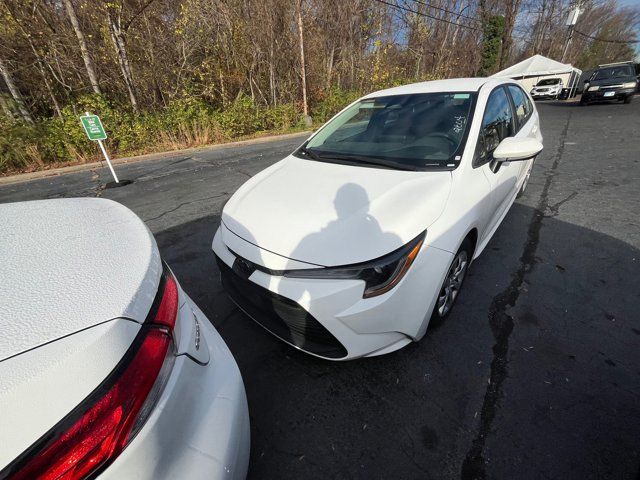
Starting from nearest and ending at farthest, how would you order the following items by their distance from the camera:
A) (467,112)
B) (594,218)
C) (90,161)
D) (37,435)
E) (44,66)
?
(37,435) < (467,112) < (594,218) < (90,161) < (44,66)

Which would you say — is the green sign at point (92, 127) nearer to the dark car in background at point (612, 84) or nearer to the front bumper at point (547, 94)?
the dark car in background at point (612, 84)

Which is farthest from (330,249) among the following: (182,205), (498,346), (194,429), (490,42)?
(490,42)

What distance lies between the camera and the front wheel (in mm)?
2020

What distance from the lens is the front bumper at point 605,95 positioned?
12.3 m

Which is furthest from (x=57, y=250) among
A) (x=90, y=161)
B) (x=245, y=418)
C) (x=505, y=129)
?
(x=90, y=161)

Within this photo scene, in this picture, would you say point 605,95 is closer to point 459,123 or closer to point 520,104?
point 520,104

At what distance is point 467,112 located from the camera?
7.88ft

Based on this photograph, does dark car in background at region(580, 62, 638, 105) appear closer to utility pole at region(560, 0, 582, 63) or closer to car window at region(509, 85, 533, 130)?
car window at region(509, 85, 533, 130)

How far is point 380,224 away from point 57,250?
56.0 inches

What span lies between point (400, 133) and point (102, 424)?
2.60 m

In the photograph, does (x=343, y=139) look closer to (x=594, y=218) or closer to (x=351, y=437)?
(x=351, y=437)

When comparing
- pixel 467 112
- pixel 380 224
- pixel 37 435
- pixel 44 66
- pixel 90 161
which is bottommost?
pixel 90 161

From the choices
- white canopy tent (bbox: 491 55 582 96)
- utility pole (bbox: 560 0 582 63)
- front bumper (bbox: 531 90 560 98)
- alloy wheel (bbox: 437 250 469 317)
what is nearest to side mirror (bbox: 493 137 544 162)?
alloy wheel (bbox: 437 250 469 317)

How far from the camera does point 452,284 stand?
84.7 inches
